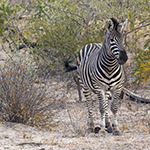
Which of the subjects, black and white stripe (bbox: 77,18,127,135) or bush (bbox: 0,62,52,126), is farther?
bush (bbox: 0,62,52,126)

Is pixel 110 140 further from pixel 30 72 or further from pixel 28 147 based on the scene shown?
pixel 30 72

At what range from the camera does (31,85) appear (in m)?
6.06

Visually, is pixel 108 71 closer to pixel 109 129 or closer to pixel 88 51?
pixel 109 129

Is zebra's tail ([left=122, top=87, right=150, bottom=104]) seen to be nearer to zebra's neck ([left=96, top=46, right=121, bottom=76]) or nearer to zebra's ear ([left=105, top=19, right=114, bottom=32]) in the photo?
zebra's neck ([left=96, top=46, right=121, bottom=76])

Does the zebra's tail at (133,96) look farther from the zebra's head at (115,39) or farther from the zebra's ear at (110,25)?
the zebra's ear at (110,25)

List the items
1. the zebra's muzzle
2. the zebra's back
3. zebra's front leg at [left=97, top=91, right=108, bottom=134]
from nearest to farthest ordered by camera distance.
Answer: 1. the zebra's muzzle
2. zebra's front leg at [left=97, top=91, right=108, bottom=134]
3. the zebra's back

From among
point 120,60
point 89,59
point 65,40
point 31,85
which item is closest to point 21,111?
point 31,85

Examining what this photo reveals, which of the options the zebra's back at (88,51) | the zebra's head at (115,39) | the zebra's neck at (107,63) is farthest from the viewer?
the zebra's back at (88,51)

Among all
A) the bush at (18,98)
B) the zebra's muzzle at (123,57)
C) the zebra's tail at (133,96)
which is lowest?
the zebra's tail at (133,96)

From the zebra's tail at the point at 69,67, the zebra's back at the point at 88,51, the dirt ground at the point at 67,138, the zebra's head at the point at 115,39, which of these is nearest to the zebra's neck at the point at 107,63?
the zebra's head at the point at 115,39

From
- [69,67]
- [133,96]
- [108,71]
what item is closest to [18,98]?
[108,71]

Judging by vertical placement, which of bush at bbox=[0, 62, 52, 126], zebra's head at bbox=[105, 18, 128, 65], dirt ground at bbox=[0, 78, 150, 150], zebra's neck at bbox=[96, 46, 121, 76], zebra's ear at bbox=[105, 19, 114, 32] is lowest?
dirt ground at bbox=[0, 78, 150, 150]

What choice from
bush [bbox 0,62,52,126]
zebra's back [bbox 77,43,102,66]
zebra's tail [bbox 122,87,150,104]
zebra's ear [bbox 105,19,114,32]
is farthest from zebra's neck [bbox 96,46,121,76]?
zebra's tail [bbox 122,87,150,104]

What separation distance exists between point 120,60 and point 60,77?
5.07m
